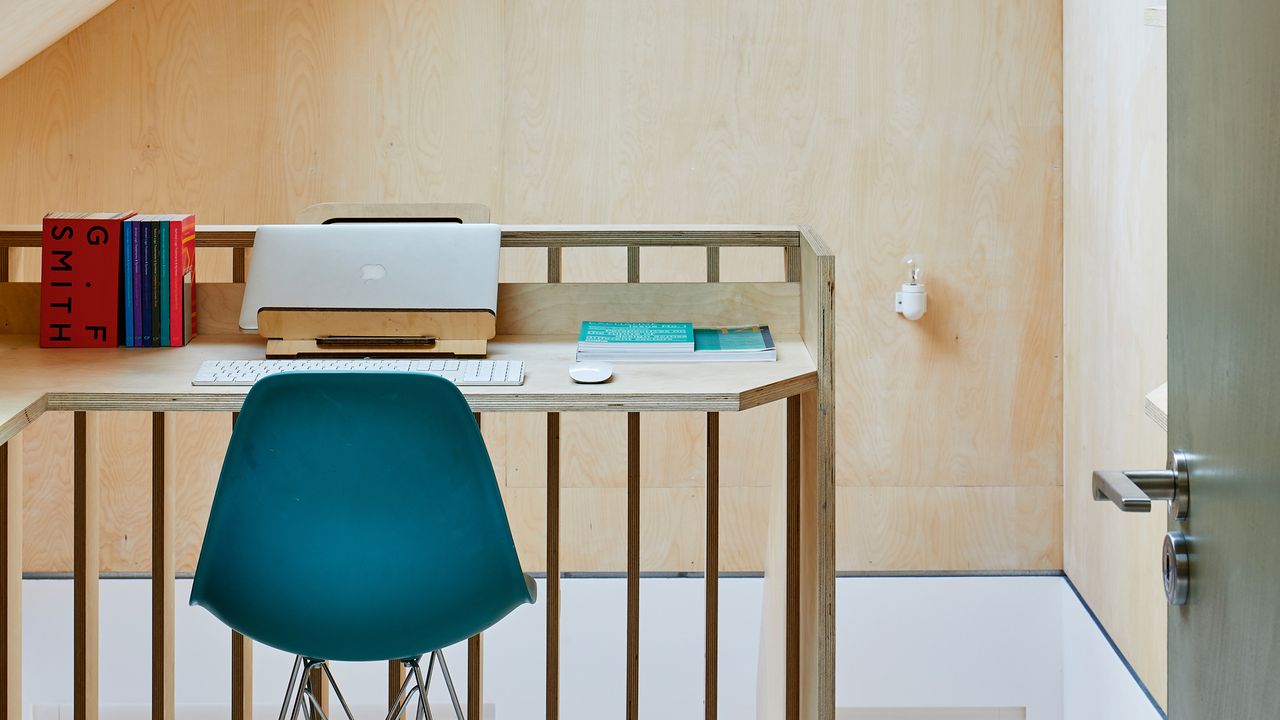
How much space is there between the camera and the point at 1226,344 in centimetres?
82

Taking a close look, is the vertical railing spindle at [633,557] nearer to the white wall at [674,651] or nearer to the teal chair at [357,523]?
the teal chair at [357,523]

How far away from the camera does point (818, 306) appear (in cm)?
168

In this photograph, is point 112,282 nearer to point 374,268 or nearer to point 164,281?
point 164,281

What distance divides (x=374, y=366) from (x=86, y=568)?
0.69 m

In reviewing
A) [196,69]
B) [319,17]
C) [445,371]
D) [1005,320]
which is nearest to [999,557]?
[1005,320]

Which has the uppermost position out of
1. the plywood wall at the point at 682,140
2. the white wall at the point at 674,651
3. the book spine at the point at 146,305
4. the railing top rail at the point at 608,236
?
the plywood wall at the point at 682,140

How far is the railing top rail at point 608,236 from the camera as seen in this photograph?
205 centimetres

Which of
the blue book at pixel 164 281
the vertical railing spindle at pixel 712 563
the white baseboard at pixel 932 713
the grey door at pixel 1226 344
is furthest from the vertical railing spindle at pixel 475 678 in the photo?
the white baseboard at pixel 932 713

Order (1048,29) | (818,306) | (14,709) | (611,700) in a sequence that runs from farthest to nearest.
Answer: (611,700) → (1048,29) → (14,709) → (818,306)

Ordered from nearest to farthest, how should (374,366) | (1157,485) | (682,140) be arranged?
1. (1157,485)
2. (374,366)
3. (682,140)

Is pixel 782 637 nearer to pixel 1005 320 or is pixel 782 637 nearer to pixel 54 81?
pixel 1005 320

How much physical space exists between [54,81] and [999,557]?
3412 millimetres

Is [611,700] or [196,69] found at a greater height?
[196,69]

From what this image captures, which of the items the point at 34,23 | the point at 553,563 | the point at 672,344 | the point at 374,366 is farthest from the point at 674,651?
the point at 34,23
